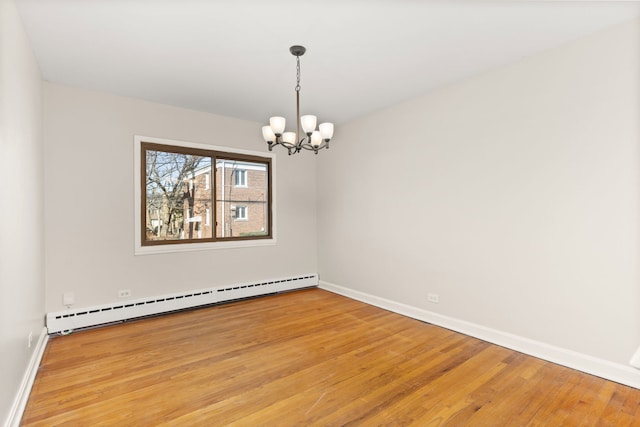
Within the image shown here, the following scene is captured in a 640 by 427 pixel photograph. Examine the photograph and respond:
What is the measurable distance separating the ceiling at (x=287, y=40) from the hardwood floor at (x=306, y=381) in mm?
2643

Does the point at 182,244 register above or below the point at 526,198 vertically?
below

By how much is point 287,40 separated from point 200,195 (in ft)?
8.28

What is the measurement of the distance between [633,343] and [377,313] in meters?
2.30

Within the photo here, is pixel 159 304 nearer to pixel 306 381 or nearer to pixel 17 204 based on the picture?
pixel 17 204

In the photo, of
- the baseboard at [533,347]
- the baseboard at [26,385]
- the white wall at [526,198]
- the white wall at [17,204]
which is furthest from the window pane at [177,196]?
the baseboard at [533,347]

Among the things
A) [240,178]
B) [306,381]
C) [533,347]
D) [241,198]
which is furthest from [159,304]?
[533,347]

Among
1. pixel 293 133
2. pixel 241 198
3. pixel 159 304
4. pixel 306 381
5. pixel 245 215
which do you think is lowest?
pixel 306 381

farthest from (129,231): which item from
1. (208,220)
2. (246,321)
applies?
(246,321)

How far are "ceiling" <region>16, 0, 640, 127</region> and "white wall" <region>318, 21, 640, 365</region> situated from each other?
0.30m

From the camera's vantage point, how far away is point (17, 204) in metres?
2.05

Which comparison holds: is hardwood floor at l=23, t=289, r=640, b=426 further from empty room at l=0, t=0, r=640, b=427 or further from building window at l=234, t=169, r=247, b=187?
building window at l=234, t=169, r=247, b=187

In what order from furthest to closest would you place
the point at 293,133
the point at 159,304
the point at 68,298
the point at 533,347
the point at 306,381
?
the point at 159,304 < the point at 68,298 < the point at 293,133 < the point at 533,347 < the point at 306,381

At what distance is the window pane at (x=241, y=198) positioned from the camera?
453 cm

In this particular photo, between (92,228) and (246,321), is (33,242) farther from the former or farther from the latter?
(246,321)
